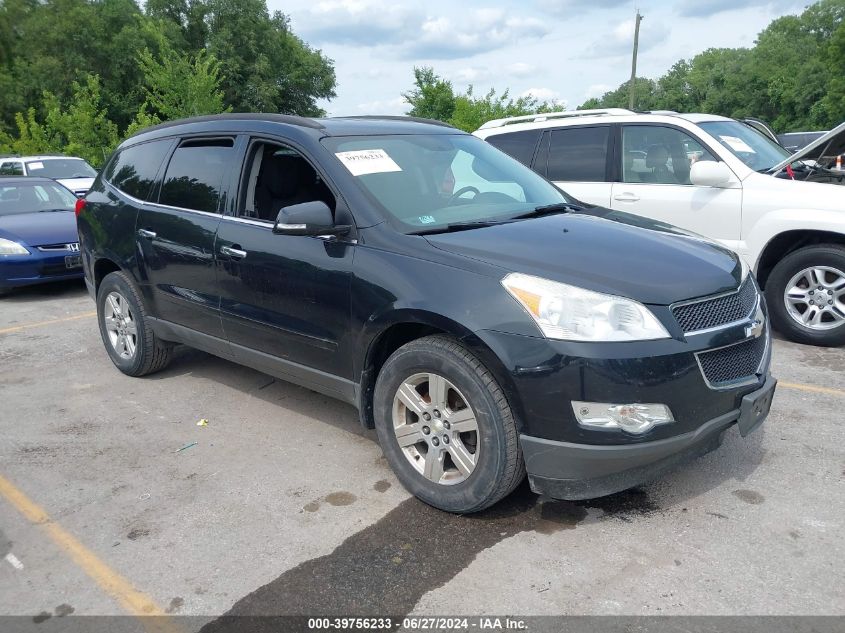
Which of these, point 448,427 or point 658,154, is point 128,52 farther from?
point 448,427

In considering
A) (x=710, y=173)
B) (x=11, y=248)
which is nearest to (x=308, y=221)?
(x=710, y=173)

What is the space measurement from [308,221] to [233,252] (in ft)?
2.76

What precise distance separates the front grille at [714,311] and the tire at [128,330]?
367 cm

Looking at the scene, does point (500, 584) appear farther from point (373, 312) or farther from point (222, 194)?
point (222, 194)

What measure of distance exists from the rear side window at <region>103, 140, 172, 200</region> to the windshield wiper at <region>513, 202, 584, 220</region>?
8.46 ft

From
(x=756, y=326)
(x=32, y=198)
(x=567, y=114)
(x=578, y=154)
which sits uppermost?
(x=567, y=114)

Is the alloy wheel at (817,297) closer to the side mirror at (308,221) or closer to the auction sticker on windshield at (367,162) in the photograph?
the auction sticker on windshield at (367,162)

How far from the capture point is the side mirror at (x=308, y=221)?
3389 mm

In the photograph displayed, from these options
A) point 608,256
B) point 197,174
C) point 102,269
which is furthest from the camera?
point 102,269

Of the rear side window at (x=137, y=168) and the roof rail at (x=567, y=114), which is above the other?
the roof rail at (x=567, y=114)

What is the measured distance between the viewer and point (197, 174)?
4480 mm

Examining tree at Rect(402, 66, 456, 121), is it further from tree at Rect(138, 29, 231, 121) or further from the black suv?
the black suv

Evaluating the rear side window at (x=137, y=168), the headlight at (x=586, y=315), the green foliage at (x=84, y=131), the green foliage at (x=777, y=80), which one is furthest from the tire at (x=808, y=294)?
the green foliage at (x=777, y=80)

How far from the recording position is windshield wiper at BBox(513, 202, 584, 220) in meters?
3.82
